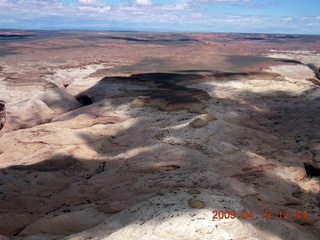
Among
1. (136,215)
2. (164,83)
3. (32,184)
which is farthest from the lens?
(164,83)

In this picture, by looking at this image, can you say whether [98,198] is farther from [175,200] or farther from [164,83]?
[164,83]

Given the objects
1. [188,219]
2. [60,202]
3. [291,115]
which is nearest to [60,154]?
[60,202]
